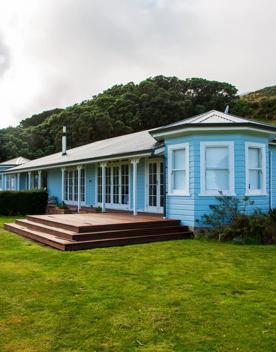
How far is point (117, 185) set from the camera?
1594cm

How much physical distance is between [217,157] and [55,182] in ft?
48.0

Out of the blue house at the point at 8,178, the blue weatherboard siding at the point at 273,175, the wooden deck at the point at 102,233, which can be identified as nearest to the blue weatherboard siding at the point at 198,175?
the wooden deck at the point at 102,233

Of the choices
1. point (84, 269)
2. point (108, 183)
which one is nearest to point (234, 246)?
point (84, 269)

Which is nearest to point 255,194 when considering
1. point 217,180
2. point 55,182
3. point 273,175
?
point 217,180

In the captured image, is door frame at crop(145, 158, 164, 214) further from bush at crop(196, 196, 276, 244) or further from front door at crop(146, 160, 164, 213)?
bush at crop(196, 196, 276, 244)

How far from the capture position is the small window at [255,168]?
35.4 ft

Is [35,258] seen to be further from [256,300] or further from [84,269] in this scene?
[256,300]

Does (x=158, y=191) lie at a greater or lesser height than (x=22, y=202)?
greater

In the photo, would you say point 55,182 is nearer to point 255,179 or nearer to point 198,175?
point 198,175

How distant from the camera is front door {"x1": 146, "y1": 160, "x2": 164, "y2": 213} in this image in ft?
43.2

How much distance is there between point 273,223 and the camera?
9953 mm

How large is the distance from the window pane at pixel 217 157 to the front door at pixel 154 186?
2.78m

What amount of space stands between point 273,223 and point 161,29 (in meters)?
8.63

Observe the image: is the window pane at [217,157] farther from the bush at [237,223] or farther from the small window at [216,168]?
the bush at [237,223]
